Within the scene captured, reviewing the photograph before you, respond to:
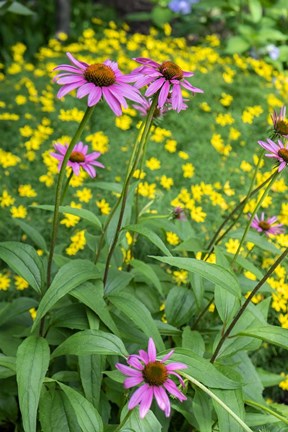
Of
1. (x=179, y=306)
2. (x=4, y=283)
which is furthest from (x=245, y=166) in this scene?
(x=4, y=283)

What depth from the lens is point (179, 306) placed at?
179 centimetres

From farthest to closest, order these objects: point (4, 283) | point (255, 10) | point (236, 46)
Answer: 1. point (255, 10)
2. point (236, 46)
3. point (4, 283)

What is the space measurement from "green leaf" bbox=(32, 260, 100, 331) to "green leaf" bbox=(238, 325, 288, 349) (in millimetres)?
423

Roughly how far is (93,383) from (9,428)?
530 millimetres

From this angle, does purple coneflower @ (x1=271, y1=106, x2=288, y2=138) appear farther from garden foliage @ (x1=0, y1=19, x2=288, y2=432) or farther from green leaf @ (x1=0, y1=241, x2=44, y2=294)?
green leaf @ (x1=0, y1=241, x2=44, y2=294)

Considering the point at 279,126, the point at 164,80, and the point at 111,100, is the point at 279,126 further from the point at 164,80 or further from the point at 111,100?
the point at 111,100

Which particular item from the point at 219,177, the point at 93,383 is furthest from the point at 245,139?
the point at 93,383

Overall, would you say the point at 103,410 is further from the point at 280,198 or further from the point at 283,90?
the point at 283,90

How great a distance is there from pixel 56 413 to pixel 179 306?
1.71 feet

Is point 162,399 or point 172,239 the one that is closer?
point 162,399

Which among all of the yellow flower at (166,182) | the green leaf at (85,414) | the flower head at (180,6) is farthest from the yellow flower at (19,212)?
the flower head at (180,6)

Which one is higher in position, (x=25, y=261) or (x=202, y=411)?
(x=25, y=261)

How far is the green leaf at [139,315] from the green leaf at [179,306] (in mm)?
248

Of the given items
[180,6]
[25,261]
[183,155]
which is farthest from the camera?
[180,6]
